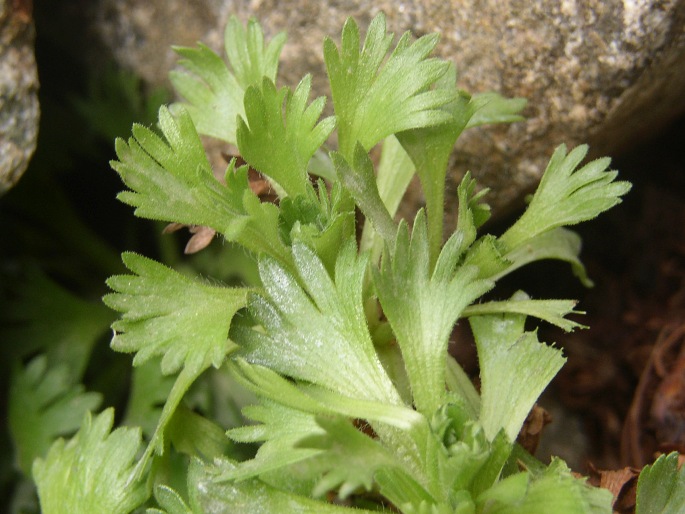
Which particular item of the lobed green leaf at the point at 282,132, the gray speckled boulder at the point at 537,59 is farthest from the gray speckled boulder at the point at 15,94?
the lobed green leaf at the point at 282,132

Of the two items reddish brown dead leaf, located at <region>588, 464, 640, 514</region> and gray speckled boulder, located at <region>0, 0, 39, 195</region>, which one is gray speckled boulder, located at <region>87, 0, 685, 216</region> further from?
reddish brown dead leaf, located at <region>588, 464, 640, 514</region>

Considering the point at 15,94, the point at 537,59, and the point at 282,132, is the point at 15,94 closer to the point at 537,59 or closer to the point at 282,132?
the point at 282,132

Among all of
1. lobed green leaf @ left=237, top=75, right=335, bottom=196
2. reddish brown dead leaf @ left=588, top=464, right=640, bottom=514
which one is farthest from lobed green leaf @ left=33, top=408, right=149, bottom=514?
reddish brown dead leaf @ left=588, top=464, right=640, bottom=514

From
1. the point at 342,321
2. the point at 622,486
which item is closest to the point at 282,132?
the point at 342,321

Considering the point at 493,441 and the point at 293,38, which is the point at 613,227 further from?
the point at 493,441

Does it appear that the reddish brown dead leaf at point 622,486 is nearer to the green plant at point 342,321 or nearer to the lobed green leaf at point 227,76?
the green plant at point 342,321

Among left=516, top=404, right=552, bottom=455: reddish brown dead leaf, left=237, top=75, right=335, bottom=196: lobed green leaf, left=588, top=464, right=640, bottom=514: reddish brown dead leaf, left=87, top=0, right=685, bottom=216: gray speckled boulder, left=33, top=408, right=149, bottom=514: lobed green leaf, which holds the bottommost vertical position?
left=588, top=464, right=640, bottom=514: reddish brown dead leaf

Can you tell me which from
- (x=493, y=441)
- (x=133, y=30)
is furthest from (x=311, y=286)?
(x=133, y=30)

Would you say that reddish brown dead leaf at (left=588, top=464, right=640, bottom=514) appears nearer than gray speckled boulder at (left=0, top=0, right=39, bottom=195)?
Yes
